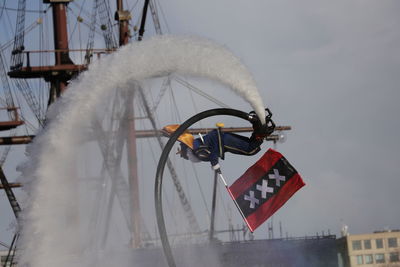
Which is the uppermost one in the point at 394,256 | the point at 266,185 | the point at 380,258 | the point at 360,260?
the point at 266,185

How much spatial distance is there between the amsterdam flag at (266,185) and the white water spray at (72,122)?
267 centimetres

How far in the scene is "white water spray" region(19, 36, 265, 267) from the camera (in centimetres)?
2644

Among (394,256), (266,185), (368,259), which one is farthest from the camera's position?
(368,259)

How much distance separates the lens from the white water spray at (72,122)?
86.7ft

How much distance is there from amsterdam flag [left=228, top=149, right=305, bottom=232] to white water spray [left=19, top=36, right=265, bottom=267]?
267 cm

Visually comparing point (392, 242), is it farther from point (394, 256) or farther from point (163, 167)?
point (163, 167)

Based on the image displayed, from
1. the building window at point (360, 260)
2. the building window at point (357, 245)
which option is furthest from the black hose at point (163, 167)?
the building window at point (360, 260)

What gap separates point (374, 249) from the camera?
370ft

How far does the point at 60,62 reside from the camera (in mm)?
68562

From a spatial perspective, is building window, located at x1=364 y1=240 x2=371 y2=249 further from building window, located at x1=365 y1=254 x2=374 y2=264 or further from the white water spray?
the white water spray

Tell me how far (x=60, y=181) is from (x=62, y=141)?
4.92 ft

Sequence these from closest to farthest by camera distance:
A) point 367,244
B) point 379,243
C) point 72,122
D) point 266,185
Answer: point 266,185 → point 72,122 → point 367,244 → point 379,243

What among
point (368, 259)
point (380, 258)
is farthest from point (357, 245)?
point (380, 258)

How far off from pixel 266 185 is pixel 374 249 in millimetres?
89642
